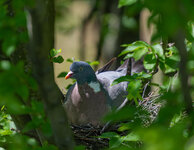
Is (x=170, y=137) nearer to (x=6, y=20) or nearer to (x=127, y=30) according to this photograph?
(x=6, y=20)

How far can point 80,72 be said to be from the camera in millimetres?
3029

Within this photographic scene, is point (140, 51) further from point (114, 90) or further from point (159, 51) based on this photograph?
point (114, 90)

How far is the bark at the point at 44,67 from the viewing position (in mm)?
1119

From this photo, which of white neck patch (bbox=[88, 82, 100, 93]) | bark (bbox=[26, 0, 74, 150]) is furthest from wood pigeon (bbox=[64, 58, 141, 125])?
bark (bbox=[26, 0, 74, 150])

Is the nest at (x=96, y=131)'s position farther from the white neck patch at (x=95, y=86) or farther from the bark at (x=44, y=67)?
the bark at (x=44, y=67)

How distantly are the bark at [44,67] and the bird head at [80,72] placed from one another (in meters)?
1.74

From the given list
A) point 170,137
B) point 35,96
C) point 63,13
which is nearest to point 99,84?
point 35,96

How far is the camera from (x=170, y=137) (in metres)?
0.89

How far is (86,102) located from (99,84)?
227 mm

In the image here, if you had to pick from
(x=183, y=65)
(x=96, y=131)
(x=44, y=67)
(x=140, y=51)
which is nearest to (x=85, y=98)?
(x=96, y=131)

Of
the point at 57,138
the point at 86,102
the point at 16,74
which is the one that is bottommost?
the point at 86,102

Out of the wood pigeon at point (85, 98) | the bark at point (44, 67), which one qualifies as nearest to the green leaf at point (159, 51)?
the wood pigeon at point (85, 98)

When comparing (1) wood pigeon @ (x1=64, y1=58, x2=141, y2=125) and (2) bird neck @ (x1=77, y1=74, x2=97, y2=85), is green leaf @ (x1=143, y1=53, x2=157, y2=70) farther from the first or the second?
(2) bird neck @ (x1=77, y1=74, x2=97, y2=85)

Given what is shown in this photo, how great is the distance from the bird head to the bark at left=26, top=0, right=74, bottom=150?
1735 mm
